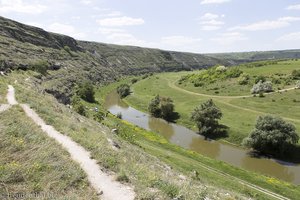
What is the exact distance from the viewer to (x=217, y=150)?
59562 mm

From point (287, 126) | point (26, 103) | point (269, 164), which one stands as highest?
point (26, 103)

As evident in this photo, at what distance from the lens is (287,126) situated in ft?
176

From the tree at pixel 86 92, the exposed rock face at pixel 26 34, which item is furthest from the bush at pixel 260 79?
the exposed rock face at pixel 26 34

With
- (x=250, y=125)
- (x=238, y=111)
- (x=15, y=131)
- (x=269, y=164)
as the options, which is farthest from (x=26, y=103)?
(x=238, y=111)

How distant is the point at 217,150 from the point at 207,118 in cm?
986

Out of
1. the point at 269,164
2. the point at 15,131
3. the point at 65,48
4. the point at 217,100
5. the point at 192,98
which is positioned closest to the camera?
the point at 15,131

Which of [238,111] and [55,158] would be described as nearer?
[55,158]

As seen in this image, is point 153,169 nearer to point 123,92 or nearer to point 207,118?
point 207,118

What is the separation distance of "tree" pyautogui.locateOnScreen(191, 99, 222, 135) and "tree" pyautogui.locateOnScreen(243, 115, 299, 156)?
1188 centimetres

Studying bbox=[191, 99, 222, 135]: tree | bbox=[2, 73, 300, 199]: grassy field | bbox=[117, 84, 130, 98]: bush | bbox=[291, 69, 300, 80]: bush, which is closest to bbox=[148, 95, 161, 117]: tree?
bbox=[191, 99, 222, 135]: tree

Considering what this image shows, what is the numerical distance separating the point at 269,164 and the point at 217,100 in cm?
4484

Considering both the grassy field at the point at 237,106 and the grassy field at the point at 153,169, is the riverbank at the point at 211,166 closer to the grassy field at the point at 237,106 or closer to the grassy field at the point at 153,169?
the grassy field at the point at 153,169

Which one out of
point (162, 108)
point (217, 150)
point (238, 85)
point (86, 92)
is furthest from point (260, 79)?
point (86, 92)

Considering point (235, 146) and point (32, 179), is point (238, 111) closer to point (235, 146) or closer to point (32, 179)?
point (235, 146)
